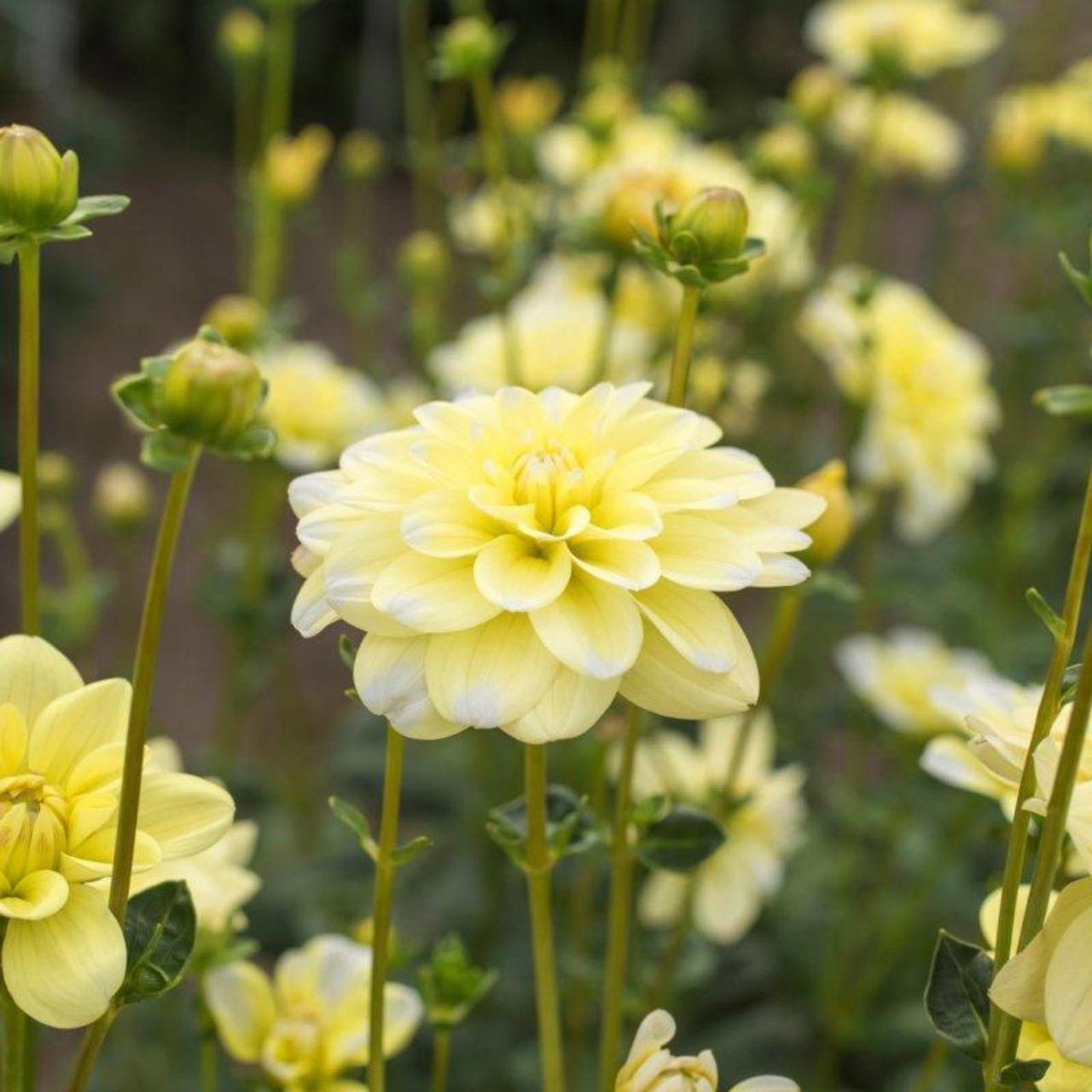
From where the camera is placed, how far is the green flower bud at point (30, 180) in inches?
18.7

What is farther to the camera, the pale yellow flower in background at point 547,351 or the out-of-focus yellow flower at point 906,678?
the pale yellow flower in background at point 547,351

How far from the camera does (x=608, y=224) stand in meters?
1.03

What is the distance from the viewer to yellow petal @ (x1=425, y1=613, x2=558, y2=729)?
0.44 meters

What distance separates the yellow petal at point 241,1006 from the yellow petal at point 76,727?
16 centimetres

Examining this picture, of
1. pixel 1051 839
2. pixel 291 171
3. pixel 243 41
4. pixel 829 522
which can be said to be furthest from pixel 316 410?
pixel 1051 839

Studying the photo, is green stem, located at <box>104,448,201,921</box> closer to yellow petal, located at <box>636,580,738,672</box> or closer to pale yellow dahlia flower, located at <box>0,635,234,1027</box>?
pale yellow dahlia flower, located at <box>0,635,234,1027</box>

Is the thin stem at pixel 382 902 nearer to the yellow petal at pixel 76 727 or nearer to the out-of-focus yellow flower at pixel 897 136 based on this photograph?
the yellow petal at pixel 76 727

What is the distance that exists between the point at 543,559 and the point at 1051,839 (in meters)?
0.18

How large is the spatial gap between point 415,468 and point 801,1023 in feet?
Answer: 3.25

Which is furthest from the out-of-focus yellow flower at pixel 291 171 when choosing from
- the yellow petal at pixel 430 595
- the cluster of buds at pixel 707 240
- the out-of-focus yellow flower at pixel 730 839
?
the yellow petal at pixel 430 595

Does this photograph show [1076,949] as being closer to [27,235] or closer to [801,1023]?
[27,235]

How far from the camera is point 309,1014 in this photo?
2.05 feet

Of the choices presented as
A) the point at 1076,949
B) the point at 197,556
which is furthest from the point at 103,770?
the point at 197,556

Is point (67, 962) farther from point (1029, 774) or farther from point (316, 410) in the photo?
point (316, 410)
